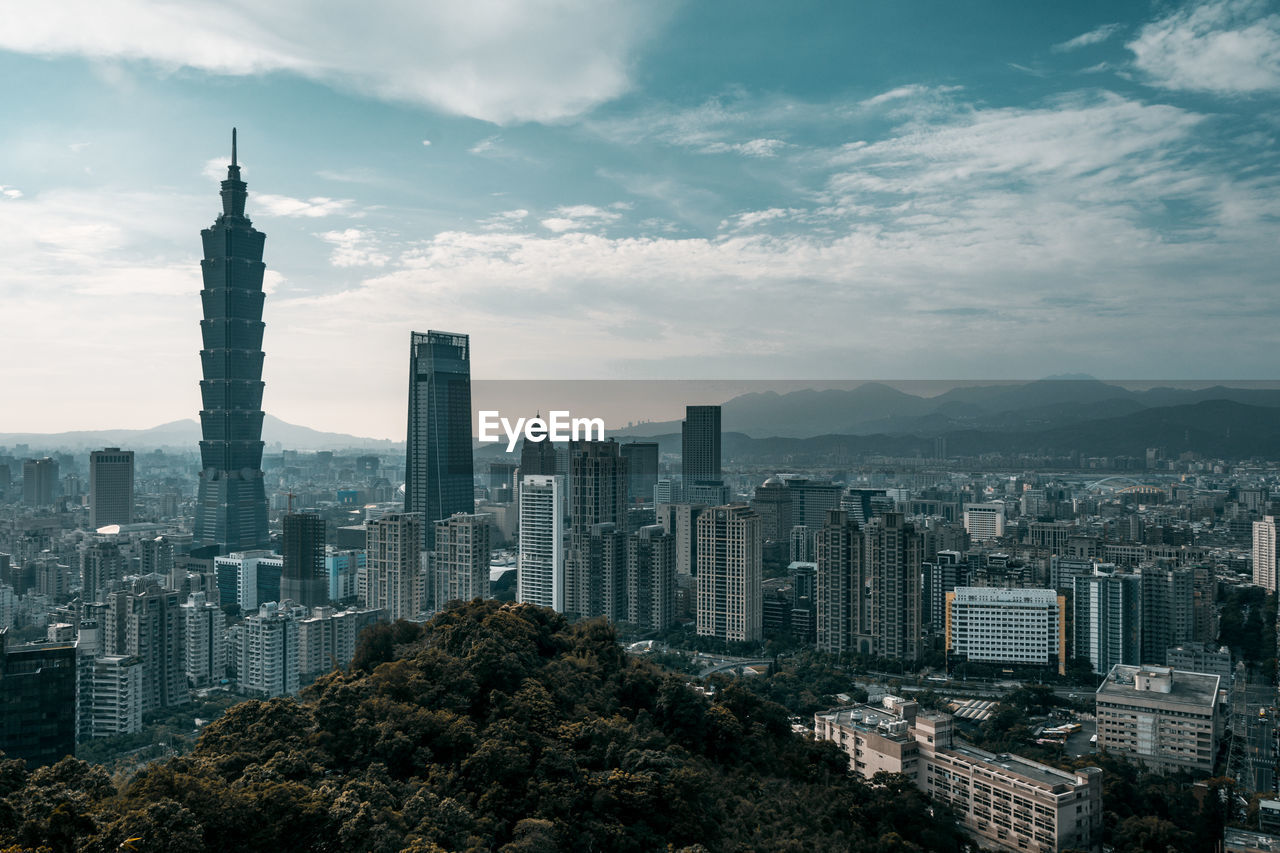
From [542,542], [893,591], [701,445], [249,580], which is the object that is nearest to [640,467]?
[701,445]

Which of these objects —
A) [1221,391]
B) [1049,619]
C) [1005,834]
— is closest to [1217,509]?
[1221,391]

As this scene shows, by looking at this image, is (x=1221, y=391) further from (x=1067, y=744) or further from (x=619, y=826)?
(x=619, y=826)

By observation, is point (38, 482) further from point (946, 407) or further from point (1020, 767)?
point (1020, 767)

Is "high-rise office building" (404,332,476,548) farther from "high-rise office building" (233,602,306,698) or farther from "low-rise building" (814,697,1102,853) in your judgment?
"low-rise building" (814,697,1102,853)

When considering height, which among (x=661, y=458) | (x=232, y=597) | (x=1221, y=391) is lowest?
(x=232, y=597)

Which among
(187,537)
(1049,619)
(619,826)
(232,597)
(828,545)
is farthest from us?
(187,537)

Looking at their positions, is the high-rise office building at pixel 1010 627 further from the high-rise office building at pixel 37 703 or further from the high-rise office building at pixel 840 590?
the high-rise office building at pixel 37 703
